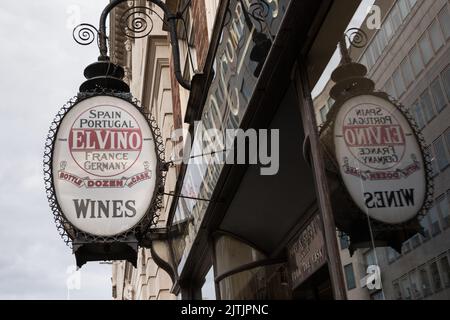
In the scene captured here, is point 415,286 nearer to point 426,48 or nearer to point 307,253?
point 426,48

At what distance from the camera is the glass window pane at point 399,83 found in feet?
10.0

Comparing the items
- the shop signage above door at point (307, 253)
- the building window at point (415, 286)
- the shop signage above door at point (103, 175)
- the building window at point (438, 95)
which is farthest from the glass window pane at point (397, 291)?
the shop signage above door at point (103, 175)

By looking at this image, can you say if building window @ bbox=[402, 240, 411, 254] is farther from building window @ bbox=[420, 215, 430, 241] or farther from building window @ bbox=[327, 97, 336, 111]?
building window @ bbox=[327, 97, 336, 111]

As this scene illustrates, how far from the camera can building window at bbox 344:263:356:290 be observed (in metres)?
3.51

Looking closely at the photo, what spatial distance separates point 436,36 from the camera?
276 centimetres

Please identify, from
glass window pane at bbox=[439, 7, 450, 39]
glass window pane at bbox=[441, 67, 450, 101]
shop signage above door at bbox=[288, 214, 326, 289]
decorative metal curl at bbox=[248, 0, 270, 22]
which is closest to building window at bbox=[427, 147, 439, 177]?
glass window pane at bbox=[441, 67, 450, 101]

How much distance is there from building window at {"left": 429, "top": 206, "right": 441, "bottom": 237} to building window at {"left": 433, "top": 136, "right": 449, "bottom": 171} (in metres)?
0.21

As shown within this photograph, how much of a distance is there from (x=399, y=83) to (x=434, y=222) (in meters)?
0.77

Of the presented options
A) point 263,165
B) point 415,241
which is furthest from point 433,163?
point 263,165

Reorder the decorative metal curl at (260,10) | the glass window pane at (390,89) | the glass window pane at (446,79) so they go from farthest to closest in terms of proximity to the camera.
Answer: the decorative metal curl at (260,10) < the glass window pane at (390,89) < the glass window pane at (446,79)

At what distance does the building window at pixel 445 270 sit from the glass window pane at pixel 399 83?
0.91m

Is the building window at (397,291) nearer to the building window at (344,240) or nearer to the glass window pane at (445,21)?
the building window at (344,240)

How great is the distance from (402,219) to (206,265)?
5.82 m

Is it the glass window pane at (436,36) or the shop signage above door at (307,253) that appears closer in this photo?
the glass window pane at (436,36)
